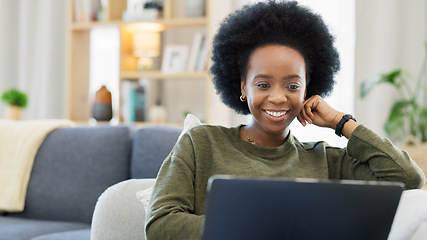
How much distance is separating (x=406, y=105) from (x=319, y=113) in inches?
75.5

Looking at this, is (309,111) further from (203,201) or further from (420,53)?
(420,53)

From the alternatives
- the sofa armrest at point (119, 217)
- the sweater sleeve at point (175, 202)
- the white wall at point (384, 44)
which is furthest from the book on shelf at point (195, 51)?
the sweater sleeve at point (175, 202)

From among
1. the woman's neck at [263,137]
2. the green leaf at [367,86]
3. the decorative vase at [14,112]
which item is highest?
the green leaf at [367,86]

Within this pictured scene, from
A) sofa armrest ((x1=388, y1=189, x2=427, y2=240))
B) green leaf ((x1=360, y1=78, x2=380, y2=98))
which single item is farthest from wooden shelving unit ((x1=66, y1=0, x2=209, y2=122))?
sofa armrest ((x1=388, y1=189, x2=427, y2=240))

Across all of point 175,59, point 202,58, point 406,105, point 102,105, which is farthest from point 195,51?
point 406,105

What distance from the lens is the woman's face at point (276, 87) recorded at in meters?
1.36

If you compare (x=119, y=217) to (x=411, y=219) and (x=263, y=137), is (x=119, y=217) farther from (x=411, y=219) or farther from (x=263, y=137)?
(x=411, y=219)

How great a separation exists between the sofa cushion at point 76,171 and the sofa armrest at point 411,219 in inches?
53.1

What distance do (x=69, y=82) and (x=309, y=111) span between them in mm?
2804

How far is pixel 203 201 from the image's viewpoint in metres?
1.32

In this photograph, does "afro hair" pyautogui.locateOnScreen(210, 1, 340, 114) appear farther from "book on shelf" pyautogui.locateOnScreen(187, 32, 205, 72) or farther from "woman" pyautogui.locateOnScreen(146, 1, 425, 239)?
"book on shelf" pyautogui.locateOnScreen(187, 32, 205, 72)

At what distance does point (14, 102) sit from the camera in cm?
341

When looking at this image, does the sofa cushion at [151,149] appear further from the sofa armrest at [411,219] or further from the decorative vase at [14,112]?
the decorative vase at [14,112]

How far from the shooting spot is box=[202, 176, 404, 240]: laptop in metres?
0.87
